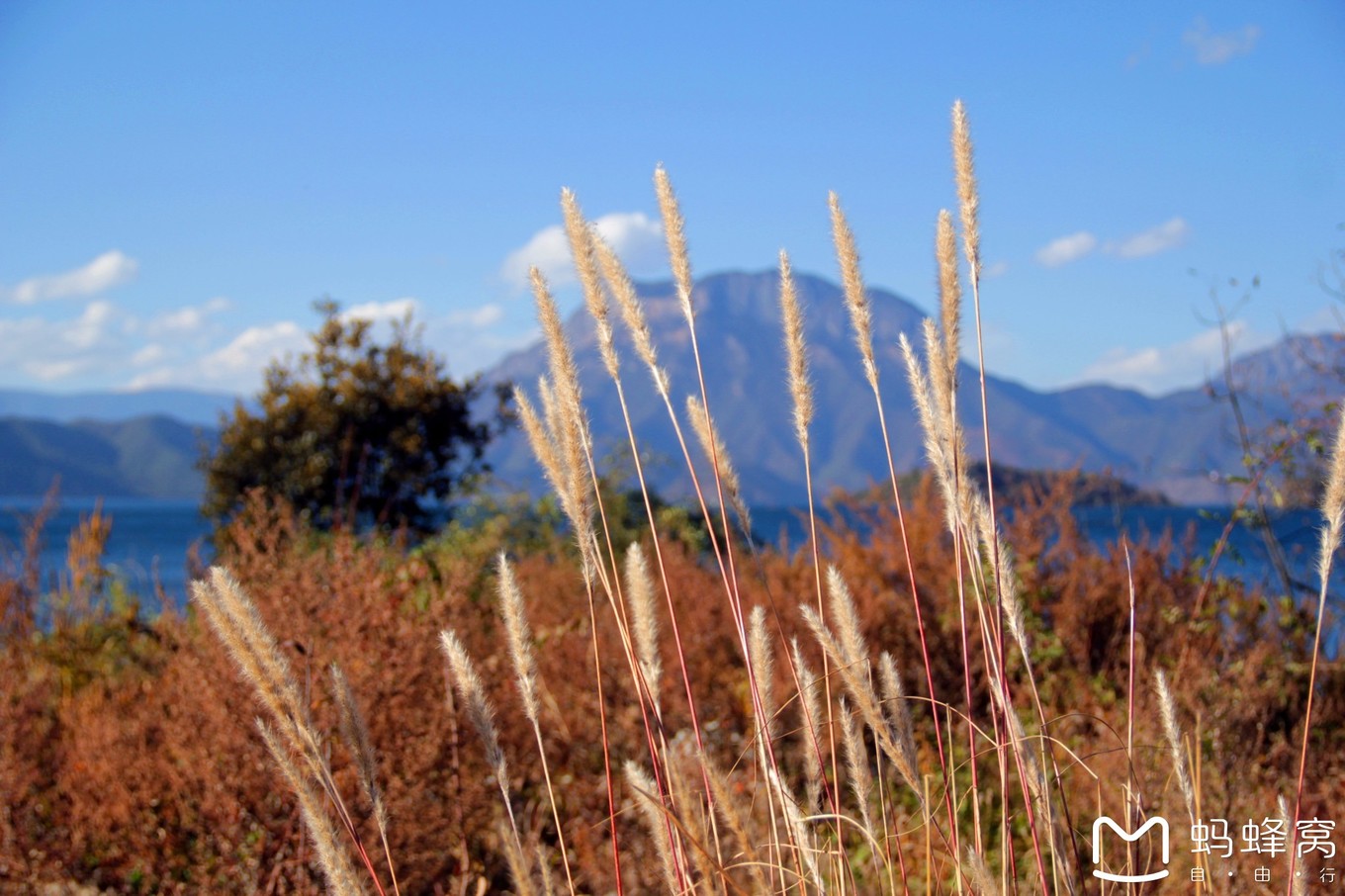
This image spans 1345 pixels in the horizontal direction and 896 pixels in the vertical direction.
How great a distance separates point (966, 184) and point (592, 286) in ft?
2.33

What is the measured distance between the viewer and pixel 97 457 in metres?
76.4

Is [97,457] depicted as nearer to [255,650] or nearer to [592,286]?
[592,286]

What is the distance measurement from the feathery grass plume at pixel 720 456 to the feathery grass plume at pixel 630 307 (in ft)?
0.52

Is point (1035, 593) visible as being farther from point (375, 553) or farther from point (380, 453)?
point (380, 453)

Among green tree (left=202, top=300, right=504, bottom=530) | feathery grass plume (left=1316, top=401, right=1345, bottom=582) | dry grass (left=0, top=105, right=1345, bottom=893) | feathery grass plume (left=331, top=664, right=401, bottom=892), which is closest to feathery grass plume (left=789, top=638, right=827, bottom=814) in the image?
dry grass (left=0, top=105, right=1345, bottom=893)

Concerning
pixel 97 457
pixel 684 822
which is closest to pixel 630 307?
pixel 684 822

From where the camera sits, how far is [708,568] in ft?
21.2

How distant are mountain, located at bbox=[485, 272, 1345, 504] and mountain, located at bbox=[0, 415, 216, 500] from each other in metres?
29.5

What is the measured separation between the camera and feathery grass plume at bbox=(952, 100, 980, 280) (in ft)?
6.26

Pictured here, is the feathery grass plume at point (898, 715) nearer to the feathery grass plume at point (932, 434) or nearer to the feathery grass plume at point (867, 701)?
the feathery grass plume at point (867, 701)

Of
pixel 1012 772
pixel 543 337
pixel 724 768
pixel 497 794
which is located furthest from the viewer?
pixel 724 768

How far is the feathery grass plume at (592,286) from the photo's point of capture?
5.82ft

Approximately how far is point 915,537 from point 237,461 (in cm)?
820

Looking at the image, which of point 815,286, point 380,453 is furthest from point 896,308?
point 380,453
